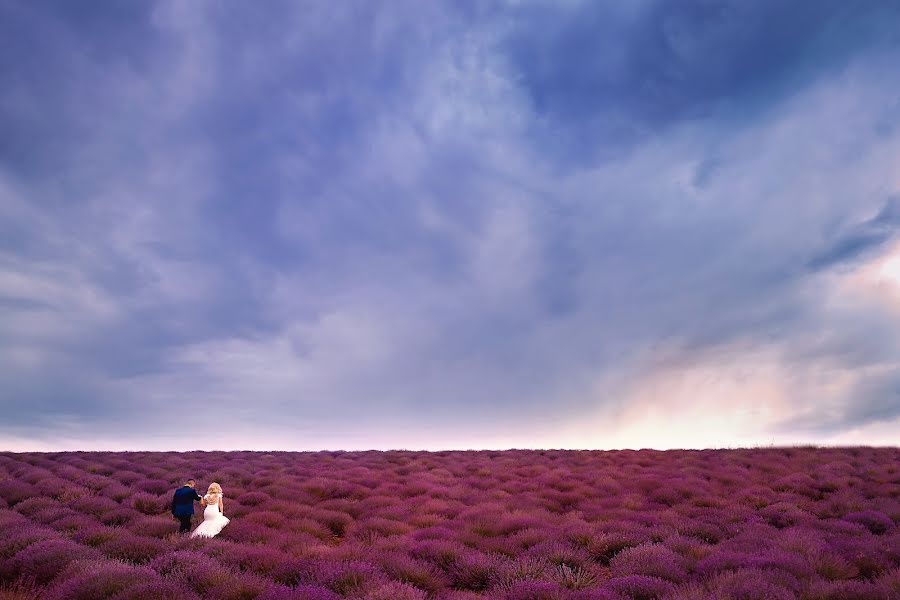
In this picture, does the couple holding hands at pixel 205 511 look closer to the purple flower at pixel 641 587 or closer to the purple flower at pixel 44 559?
the purple flower at pixel 44 559

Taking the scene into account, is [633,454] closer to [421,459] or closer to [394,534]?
[421,459]

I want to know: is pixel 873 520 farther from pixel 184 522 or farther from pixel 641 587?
pixel 184 522

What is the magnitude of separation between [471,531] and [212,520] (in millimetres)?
4954

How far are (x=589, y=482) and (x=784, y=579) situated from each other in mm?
9470

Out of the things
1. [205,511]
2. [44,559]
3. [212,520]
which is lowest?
[44,559]

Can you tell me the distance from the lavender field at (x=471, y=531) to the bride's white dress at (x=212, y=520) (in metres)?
0.24

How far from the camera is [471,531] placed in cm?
1016

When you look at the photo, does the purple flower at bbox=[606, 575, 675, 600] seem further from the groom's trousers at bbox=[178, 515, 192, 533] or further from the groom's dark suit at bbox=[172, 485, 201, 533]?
the groom's trousers at bbox=[178, 515, 192, 533]

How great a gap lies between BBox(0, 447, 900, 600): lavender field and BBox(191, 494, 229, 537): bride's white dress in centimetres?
24

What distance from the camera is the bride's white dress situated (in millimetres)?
10141

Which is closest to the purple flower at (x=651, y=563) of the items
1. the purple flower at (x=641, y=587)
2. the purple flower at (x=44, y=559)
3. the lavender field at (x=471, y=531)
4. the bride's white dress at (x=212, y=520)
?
the lavender field at (x=471, y=531)

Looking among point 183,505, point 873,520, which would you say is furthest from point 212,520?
point 873,520

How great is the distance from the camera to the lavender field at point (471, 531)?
6523 millimetres

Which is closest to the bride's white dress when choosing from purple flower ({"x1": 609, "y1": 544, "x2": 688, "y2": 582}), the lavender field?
the lavender field
